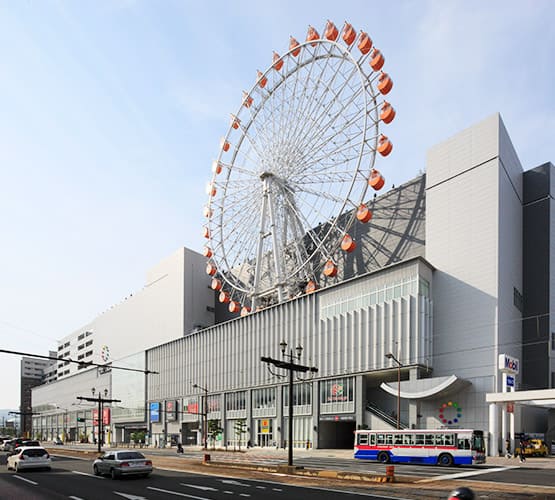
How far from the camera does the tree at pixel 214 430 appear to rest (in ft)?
278

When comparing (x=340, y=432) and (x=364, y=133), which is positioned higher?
(x=364, y=133)

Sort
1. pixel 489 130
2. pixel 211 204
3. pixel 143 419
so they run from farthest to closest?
pixel 143 419, pixel 211 204, pixel 489 130

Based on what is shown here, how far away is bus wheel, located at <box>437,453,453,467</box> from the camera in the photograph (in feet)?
131

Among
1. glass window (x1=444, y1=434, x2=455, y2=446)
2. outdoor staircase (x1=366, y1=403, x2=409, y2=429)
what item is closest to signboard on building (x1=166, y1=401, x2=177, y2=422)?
outdoor staircase (x1=366, y1=403, x2=409, y2=429)

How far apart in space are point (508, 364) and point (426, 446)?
1677 centimetres

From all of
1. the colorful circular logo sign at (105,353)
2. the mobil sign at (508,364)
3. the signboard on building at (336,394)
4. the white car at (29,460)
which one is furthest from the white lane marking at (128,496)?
the colorful circular logo sign at (105,353)

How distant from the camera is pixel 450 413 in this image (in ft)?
185

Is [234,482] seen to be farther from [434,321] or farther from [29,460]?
[434,321]

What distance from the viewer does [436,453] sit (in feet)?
133

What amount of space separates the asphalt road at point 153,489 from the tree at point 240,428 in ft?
160

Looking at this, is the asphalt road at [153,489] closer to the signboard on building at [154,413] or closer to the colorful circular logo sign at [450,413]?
the colorful circular logo sign at [450,413]

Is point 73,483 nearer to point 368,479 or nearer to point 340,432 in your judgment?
point 368,479

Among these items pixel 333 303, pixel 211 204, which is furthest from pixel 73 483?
pixel 211 204

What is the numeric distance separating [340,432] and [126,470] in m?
45.4
